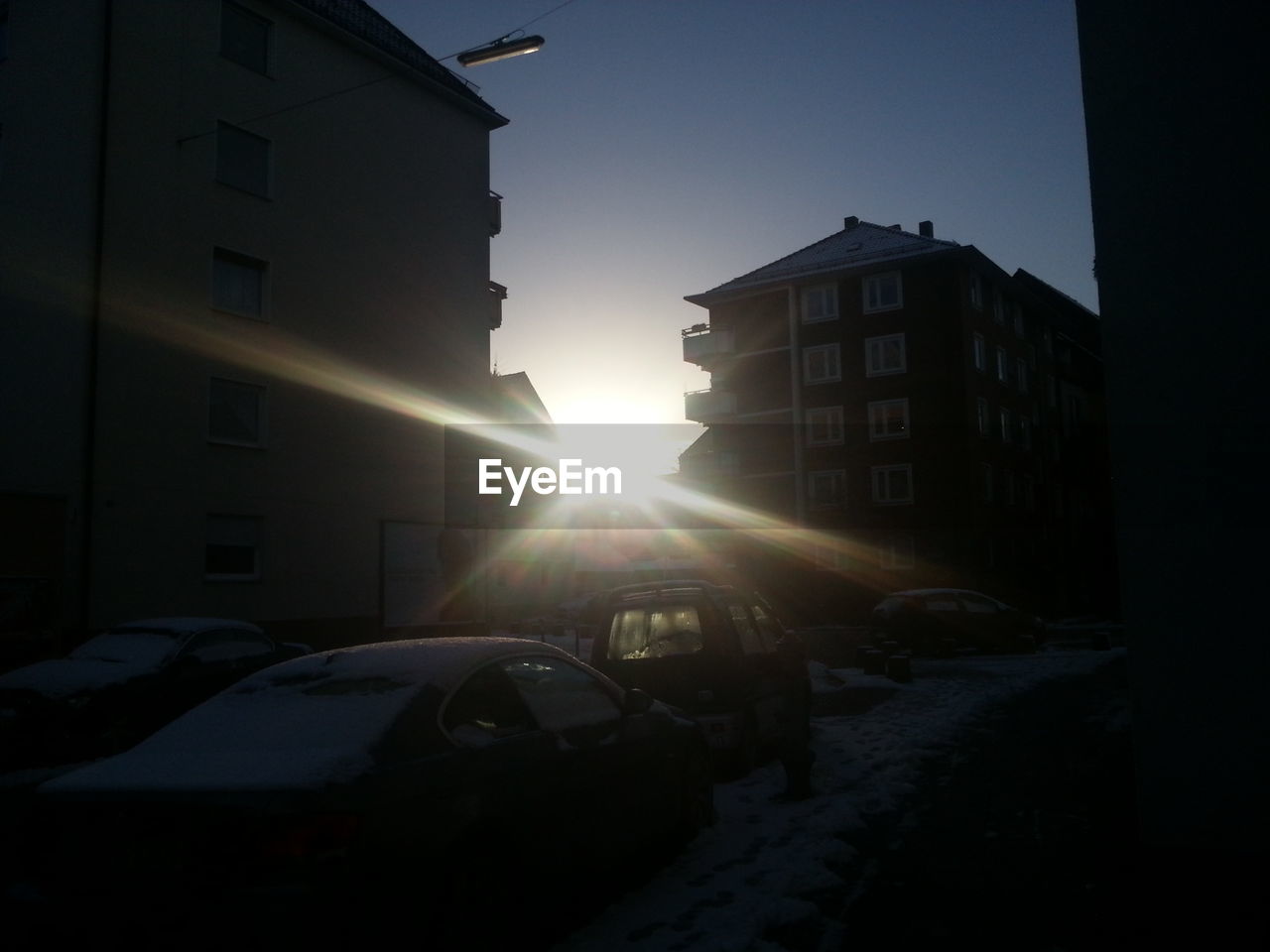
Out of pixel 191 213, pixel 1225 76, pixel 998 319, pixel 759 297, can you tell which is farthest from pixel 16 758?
pixel 998 319

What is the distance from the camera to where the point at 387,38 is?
1143 inches

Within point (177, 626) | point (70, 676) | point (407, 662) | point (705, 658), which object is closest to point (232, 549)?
point (177, 626)

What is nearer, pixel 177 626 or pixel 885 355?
pixel 177 626

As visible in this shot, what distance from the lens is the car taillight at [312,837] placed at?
3.52 meters

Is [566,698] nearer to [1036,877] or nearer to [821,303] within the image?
[1036,877]

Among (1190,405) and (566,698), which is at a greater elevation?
(1190,405)

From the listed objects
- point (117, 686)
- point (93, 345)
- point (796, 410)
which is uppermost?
point (796, 410)

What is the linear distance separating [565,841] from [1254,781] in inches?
153

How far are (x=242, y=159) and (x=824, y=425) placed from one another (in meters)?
26.5

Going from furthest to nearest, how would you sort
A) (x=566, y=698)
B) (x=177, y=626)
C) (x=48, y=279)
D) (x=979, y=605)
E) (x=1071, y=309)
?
(x=1071, y=309)
(x=979, y=605)
(x=48, y=279)
(x=177, y=626)
(x=566, y=698)

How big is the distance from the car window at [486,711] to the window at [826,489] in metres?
38.2

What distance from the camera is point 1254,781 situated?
572 cm

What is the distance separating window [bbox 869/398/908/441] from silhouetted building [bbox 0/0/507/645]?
19859 millimetres

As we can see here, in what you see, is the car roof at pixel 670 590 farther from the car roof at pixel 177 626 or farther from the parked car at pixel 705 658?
the car roof at pixel 177 626
